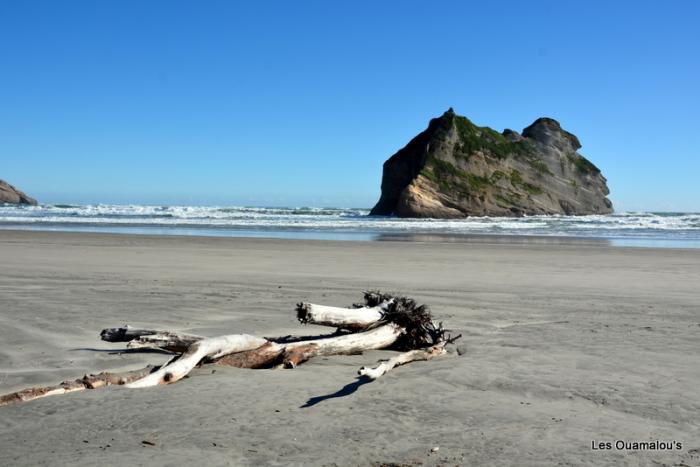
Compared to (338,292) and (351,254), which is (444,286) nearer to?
(338,292)

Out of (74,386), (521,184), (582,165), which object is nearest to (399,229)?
(521,184)

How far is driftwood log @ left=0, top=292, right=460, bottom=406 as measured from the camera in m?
4.62

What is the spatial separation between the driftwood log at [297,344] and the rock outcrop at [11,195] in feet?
272

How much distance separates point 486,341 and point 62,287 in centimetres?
696

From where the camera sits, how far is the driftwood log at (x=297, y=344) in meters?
4.62

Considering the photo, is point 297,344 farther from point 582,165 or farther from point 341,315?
point 582,165

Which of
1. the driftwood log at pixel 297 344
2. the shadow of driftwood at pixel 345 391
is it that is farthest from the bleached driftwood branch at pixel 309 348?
the shadow of driftwood at pixel 345 391

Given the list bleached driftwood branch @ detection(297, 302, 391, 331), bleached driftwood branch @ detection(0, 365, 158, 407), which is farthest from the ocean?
bleached driftwood branch @ detection(0, 365, 158, 407)

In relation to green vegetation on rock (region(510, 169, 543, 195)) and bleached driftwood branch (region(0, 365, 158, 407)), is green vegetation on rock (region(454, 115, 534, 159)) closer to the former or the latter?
green vegetation on rock (region(510, 169, 543, 195))

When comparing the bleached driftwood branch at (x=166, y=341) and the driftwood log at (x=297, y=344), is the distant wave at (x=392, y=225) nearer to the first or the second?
the driftwood log at (x=297, y=344)

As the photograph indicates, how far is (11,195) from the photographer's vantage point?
7856cm

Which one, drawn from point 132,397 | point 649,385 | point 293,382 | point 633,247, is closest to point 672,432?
point 649,385

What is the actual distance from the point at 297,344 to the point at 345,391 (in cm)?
110

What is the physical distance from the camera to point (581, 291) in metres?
10.7
